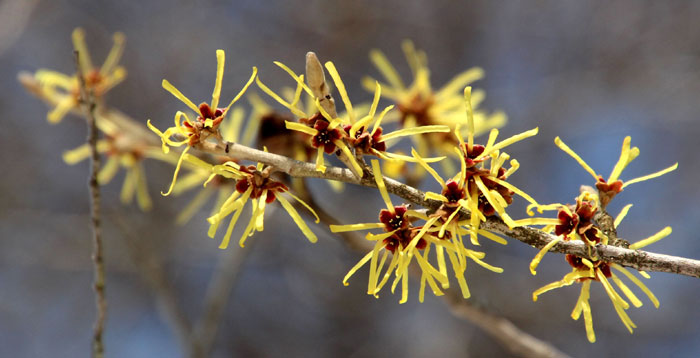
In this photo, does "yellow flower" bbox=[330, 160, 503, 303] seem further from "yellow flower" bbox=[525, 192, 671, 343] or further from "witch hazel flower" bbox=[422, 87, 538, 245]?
"yellow flower" bbox=[525, 192, 671, 343]

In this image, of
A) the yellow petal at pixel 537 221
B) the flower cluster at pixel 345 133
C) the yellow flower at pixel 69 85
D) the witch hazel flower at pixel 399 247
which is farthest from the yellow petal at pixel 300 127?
the yellow flower at pixel 69 85

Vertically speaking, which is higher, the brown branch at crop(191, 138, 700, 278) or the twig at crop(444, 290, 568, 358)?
the twig at crop(444, 290, 568, 358)

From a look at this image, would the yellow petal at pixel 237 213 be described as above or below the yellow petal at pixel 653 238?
below

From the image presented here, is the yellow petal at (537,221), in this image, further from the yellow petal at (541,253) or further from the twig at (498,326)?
the twig at (498,326)

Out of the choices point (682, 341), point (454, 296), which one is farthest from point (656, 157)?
point (454, 296)

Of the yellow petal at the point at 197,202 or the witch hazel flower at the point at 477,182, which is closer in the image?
the witch hazel flower at the point at 477,182

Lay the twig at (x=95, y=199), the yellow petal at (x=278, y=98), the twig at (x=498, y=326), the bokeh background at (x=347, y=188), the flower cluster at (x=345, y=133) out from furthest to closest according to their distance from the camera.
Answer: the bokeh background at (x=347, y=188), the twig at (x=498, y=326), the twig at (x=95, y=199), the flower cluster at (x=345, y=133), the yellow petal at (x=278, y=98)

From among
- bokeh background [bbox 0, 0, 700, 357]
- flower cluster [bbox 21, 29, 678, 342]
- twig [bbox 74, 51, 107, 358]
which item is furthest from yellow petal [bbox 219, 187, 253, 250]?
bokeh background [bbox 0, 0, 700, 357]
